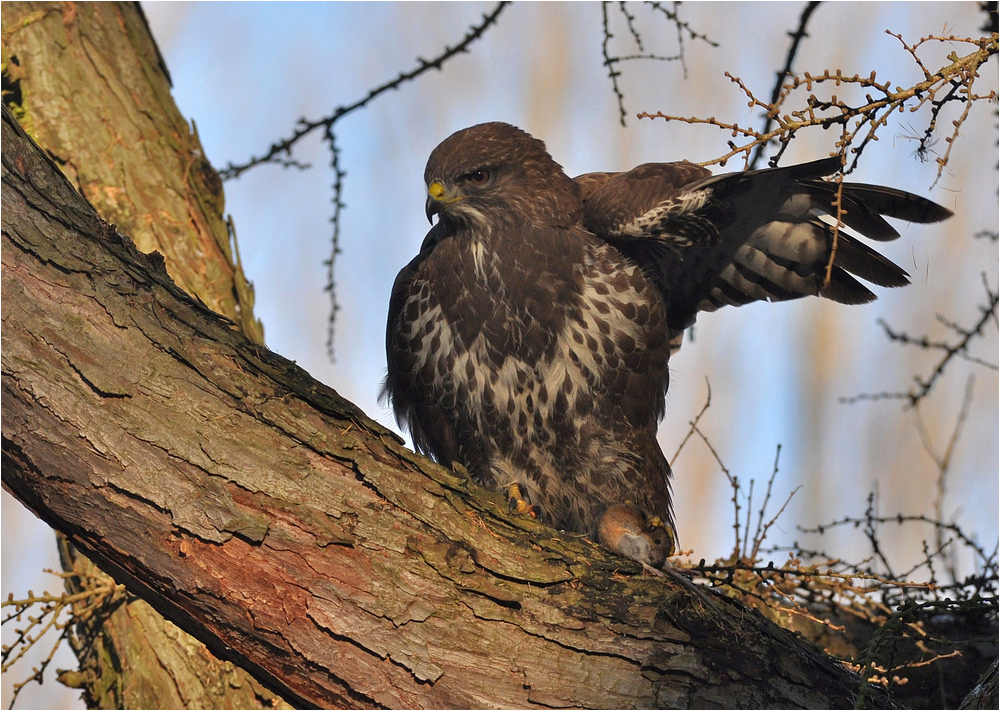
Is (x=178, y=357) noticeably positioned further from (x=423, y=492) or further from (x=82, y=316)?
(x=423, y=492)

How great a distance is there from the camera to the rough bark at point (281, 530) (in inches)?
80.0

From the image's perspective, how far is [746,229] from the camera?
3.18 metres

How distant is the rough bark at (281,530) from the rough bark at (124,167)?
4.13 ft

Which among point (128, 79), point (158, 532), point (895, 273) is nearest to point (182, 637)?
point (158, 532)

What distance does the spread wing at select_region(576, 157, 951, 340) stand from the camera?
2846 mm

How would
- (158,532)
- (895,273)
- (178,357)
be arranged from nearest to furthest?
(158,532) → (178,357) → (895,273)

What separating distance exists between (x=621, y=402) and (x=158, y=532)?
175 cm

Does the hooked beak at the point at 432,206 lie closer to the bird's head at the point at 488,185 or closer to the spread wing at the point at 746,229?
the bird's head at the point at 488,185

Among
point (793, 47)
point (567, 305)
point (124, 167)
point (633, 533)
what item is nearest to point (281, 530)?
point (633, 533)

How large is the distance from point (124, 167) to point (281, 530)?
208cm

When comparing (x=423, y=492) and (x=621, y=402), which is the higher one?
(x=621, y=402)

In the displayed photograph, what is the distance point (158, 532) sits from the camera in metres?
2.03

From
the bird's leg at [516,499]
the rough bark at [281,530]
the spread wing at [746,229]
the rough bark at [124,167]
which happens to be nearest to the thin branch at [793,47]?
the spread wing at [746,229]

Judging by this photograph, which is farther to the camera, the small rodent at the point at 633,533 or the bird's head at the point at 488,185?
the bird's head at the point at 488,185
